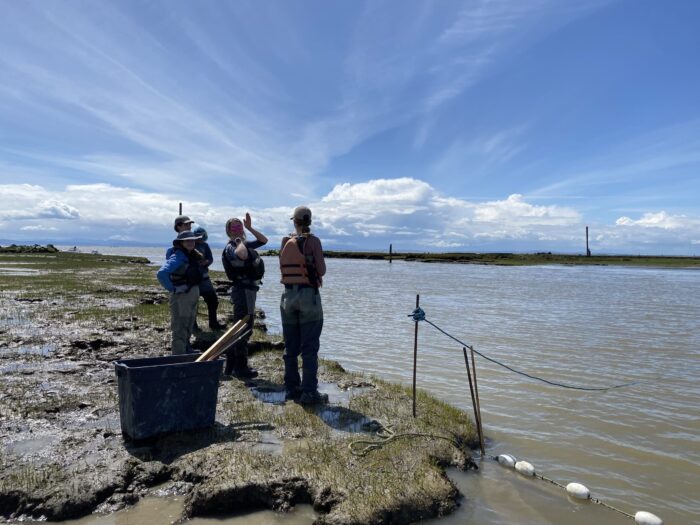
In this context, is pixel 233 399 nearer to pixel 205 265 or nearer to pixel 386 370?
pixel 205 265

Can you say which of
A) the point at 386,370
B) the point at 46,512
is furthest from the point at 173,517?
the point at 386,370

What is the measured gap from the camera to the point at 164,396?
19.0ft

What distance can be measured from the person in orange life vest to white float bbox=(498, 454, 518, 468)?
9.00 feet

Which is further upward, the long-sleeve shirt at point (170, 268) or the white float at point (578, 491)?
the long-sleeve shirt at point (170, 268)

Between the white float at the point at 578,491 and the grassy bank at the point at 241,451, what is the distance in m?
1.16

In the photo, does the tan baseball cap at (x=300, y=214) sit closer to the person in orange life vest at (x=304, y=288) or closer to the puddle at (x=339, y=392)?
the person in orange life vest at (x=304, y=288)

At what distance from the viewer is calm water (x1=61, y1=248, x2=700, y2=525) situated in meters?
5.66

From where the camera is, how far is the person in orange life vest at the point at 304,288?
23.2 feet

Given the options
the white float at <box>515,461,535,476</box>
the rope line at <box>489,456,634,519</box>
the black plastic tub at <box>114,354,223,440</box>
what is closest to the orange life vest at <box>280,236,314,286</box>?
the black plastic tub at <box>114,354,223,440</box>

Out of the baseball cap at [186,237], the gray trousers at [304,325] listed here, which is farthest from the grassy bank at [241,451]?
the baseball cap at [186,237]

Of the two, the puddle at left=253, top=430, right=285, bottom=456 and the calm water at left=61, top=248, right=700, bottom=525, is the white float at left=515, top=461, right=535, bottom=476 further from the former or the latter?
the puddle at left=253, top=430, right=285, bottom=456

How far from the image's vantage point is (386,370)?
37.0ft

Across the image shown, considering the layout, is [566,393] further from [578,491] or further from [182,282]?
[182,282]

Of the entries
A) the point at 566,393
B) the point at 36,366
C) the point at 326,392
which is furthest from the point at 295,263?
the point at 566,393
